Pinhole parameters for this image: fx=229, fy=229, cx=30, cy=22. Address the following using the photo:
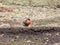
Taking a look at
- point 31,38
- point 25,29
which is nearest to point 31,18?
point 25,29

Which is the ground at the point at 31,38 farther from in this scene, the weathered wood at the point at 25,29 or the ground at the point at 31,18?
the weathered wood at the point at 25,29

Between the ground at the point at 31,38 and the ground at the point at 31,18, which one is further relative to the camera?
the ground at the point at 31,18

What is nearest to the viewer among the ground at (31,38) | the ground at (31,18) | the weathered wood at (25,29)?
the ground at (31,38)

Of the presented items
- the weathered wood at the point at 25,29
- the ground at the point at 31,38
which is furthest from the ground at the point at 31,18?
the weathered wood at the point at 25,29

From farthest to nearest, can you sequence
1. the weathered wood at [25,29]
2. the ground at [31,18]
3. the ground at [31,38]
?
the weathered wood at [25,29]
the ground at [31,18]
the ground at [31,38]

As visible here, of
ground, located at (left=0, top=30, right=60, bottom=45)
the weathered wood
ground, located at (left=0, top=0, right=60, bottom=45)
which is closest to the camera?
ground, located at (left=0, top=30, right=60, bottom=45)

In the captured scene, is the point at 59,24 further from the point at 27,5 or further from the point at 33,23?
the point at 27,5

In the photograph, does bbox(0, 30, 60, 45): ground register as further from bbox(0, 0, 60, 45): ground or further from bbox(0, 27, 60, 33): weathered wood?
bbox(0, 27, 60, 33): weathered wood

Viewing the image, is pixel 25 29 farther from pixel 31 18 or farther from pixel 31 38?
pixel 31 18

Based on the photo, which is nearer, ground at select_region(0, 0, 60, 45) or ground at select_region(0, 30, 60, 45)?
ground at select_region(0, 30, 60, 45)

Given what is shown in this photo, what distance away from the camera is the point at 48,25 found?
10.1 meters

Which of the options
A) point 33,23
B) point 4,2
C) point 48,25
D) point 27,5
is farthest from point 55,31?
point 4,2

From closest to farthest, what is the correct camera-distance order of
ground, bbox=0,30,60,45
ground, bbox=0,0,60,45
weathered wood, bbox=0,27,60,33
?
ground, bbox=0,30,60,45
ground, bbox=0,0,60,45
weathered wood, bbox=0,27,60,33

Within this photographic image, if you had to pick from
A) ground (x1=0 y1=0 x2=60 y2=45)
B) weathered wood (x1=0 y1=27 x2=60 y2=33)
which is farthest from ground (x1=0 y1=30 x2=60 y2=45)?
weathered wood (x1=0 y1=27 x2=60 y2=33)
